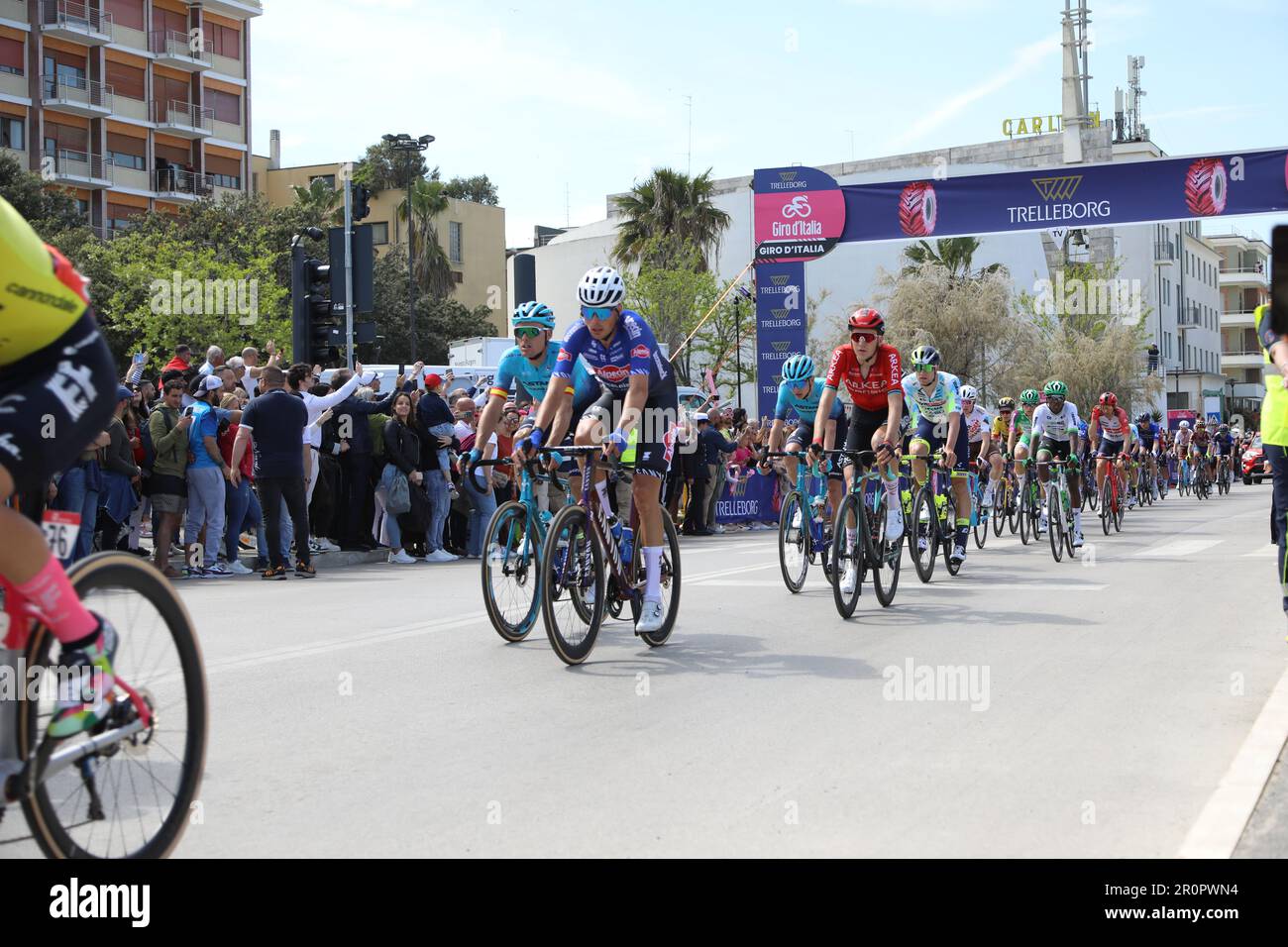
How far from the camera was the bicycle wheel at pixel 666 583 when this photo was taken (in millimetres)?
8531

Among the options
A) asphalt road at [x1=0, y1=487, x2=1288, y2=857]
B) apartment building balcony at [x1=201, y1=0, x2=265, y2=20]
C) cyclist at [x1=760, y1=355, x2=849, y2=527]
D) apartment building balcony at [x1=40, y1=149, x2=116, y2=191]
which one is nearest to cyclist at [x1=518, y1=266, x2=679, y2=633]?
asphalt road at [x1=0, y1=487, x2=1288, y2=857]

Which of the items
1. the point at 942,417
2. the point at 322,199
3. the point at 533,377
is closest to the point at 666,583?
the point at 533,377

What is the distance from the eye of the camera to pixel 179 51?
222ft

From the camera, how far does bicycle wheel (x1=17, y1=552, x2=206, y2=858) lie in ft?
11.6

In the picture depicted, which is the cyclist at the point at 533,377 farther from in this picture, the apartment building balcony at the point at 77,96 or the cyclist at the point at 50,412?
the apartment building balcony at the point at 77,96

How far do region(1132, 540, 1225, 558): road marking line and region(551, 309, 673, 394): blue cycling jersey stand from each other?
382 inches

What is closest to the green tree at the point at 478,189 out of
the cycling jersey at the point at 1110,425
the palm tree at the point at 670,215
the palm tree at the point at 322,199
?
the palm tree at the point at 322,199

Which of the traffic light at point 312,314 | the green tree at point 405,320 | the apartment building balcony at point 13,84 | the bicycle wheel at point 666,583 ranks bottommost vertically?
the bicycle wheel at point 666,583

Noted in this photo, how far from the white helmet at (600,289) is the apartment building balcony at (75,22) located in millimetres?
60054

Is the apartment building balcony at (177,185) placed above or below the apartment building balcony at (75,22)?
below

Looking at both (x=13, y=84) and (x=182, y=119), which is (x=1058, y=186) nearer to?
(x=13, y=84)

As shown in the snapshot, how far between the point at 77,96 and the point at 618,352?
200ft

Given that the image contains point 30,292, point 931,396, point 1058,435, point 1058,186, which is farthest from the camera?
point 1058,186

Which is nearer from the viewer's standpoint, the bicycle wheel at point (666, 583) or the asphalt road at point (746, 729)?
the asphalt road at point (746, 729)
